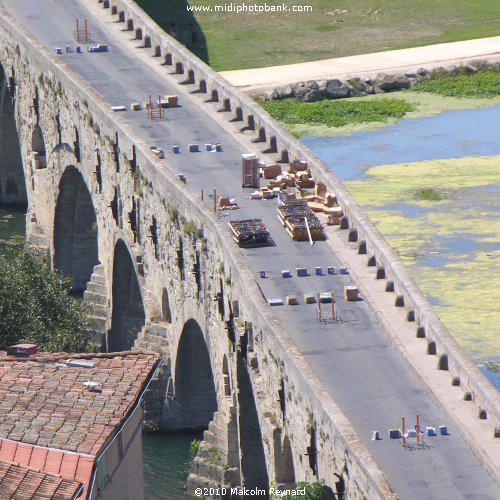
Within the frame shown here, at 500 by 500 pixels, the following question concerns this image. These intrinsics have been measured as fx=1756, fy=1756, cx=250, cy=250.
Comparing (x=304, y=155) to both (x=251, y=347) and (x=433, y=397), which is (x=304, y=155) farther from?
(x=433, y=397)

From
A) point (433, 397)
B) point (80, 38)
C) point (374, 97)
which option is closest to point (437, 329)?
point (433, 397)

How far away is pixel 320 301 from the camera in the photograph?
5322cm

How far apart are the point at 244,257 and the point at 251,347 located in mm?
4028

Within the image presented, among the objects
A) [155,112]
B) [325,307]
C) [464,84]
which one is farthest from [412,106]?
[325,307]

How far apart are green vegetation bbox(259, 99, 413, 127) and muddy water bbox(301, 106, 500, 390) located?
1985 mm

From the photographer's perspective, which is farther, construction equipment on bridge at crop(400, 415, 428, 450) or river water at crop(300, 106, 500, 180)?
river water at crop(300, 106, 500, 180)

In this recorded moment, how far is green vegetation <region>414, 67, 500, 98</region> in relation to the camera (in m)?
113

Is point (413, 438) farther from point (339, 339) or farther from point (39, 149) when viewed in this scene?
point (39, 149)

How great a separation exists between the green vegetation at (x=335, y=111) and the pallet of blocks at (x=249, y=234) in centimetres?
4790

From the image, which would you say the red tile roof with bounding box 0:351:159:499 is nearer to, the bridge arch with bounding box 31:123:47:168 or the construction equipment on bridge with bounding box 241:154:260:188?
the construction equipment on bridge with bounding box 241:154:260:188

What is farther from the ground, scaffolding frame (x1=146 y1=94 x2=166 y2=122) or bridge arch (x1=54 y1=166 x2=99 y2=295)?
scaffolding frame (x1=146 y1=94 x2=166 y2=122)

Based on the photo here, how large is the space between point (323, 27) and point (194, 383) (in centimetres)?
6251

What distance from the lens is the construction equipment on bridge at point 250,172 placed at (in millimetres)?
63531

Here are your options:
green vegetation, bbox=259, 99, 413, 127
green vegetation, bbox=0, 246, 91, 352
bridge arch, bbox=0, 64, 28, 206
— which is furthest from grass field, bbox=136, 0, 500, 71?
green vegetation, bbox=0, 246, 91, 352
